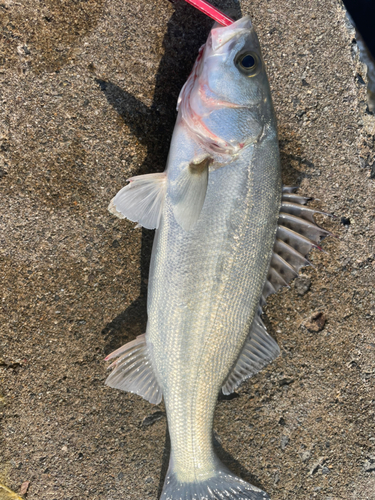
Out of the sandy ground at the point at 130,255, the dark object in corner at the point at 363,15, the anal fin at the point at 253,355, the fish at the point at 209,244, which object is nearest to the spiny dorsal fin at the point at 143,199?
the fish at the point at 209,244

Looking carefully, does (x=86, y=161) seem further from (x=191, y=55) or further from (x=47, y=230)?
(x=191, y=55)

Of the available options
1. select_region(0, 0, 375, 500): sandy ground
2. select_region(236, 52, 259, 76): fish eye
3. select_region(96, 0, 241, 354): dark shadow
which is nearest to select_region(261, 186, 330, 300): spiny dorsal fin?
select_region(0, 0, 375, 500): sandy ground

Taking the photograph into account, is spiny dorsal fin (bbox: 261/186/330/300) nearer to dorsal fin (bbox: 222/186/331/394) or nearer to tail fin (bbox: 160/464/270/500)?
dorsal fin (bbox: 222/186/331/394)

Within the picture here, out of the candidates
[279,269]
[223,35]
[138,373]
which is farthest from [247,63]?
[138,373]

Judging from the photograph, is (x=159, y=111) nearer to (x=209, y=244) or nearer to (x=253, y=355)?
(x=209, y=244)

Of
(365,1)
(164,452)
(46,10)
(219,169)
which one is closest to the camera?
(219,169)

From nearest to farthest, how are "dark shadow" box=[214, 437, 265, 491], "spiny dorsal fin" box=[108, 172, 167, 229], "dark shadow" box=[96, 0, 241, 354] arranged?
"spiny dorsal fin" box=[108, 172, 167, 229]
"dark shadow" box=[96, 0, 241, 354]
"dark shadow" box=[214, 437, 265, 491]

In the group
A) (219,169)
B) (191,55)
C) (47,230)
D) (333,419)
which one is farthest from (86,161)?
(333,419)
